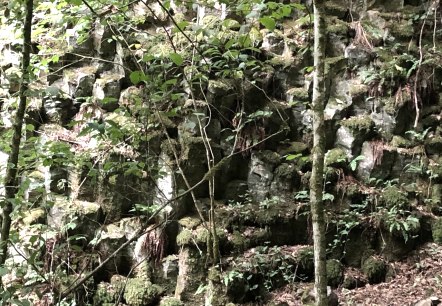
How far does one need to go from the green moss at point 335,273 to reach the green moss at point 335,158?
1.58 meters

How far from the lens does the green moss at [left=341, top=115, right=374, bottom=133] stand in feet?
21.7

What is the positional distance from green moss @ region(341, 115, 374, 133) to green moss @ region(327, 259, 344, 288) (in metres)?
2.25

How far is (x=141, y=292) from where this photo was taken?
218 inches

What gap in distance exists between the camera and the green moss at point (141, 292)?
548 centimetres

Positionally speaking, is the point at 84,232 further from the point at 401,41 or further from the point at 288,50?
the point at 401,41

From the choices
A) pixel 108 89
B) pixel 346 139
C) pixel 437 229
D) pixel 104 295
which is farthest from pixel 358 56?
pixel 104 295

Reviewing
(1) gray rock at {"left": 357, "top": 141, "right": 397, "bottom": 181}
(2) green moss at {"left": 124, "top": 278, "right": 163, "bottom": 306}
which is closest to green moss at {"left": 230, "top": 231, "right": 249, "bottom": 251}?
(2) green moss at {"left": 124, "top": 278, "right": 163, "bottom": 306}

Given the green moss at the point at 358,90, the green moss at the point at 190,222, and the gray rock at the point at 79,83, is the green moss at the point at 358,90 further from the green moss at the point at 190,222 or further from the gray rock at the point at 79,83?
the gray rock at the point at 79,83

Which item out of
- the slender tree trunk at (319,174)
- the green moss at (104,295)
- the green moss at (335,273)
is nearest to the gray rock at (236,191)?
the green moss at (335,273)

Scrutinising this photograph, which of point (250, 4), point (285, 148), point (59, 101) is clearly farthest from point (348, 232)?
point (59, 101)

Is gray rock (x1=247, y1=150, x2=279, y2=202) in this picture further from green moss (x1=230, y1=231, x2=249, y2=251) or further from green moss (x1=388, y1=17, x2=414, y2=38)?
green moss (x1=388, y1=17, x2=414, y2=38)

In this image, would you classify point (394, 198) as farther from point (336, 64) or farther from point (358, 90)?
point (336, 64)

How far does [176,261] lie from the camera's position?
5.80m

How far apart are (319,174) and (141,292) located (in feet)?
10.1
